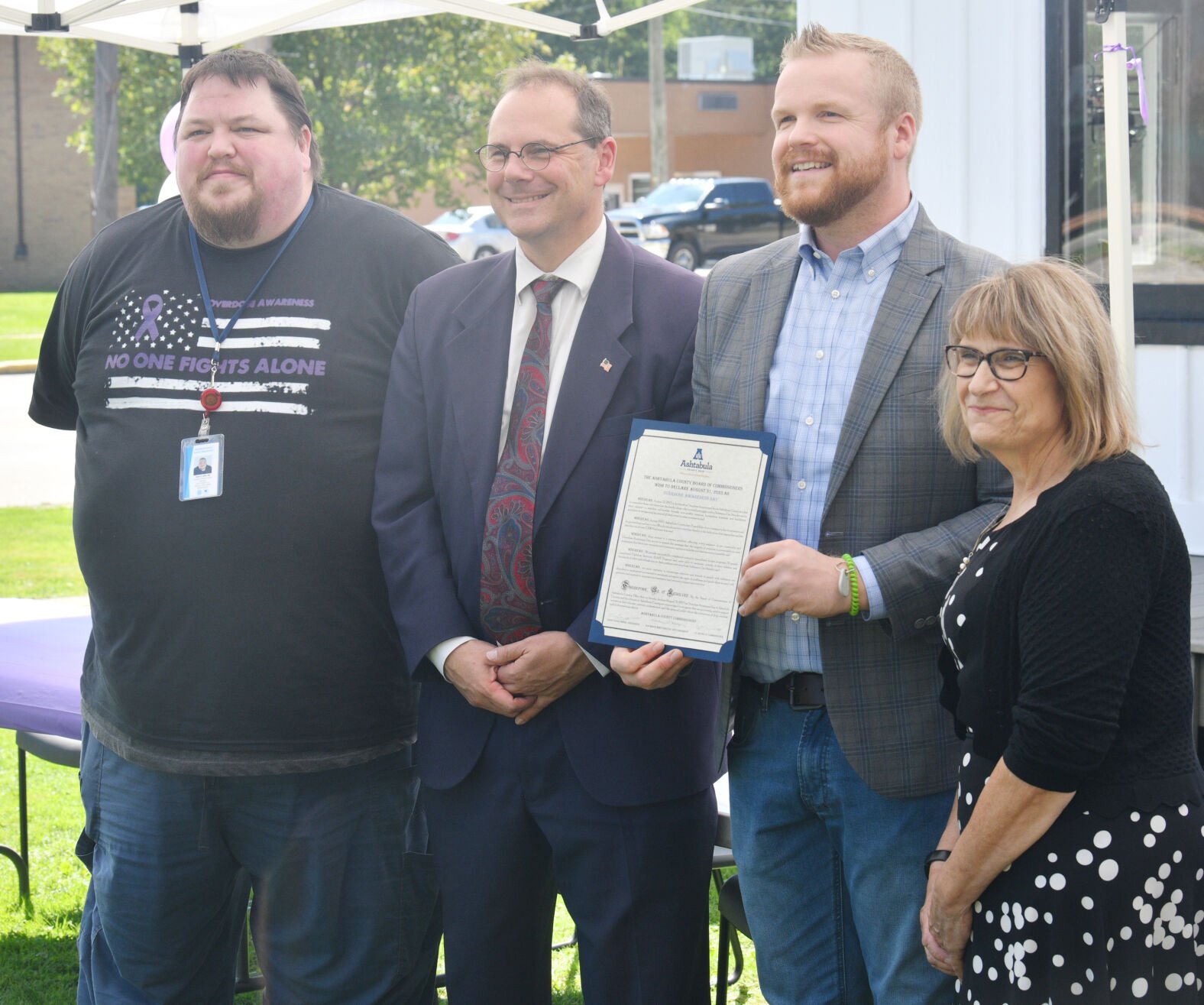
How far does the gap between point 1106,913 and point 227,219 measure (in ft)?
7.49

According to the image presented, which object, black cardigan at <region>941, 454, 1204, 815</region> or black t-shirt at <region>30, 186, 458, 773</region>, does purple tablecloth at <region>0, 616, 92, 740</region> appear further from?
black cardigan at <region>941, 454, 1204, 815</region>

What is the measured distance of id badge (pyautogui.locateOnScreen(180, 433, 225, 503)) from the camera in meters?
2.91

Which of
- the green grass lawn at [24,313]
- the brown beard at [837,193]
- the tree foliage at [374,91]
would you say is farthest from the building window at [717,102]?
the brown beard at [837,193]

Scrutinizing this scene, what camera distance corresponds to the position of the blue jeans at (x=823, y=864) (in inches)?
95.5

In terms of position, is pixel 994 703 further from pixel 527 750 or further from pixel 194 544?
pixel 194 544

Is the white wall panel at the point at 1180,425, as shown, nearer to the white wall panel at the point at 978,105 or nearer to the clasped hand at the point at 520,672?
the white wall panel at the point at 978,105

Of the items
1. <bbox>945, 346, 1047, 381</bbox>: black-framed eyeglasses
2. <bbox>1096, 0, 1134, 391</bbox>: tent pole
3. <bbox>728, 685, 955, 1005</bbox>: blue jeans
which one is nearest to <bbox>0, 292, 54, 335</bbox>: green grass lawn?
<bbox>1096, 0, 1134, 391</bbox>: tent pole

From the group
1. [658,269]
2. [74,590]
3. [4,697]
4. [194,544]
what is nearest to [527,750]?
[194,544]

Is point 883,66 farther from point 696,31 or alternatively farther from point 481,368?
point 696,31

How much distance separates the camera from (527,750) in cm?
272

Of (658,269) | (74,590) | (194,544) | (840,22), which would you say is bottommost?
(74,590)

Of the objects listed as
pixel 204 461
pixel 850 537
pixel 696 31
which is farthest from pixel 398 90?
pixel 696 31

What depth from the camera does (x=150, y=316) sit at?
3045 millimetres

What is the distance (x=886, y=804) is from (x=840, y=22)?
3.41 meters
